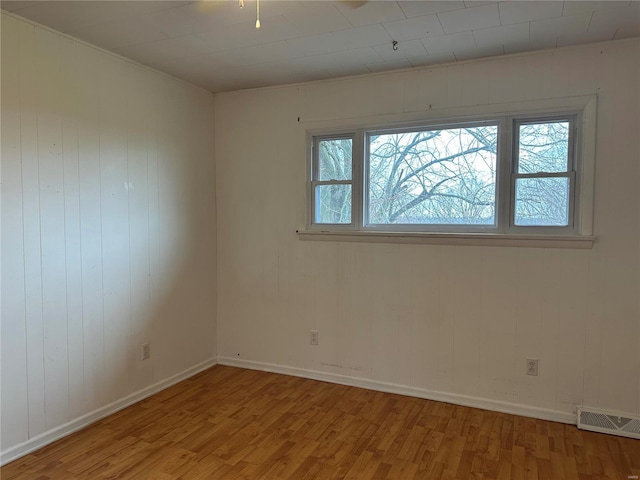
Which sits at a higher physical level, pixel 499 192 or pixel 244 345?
pixel 499 192

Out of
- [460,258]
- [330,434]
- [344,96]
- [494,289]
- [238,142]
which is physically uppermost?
[344,96]

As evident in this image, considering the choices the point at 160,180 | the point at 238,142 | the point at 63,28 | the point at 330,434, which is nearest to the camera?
the point at 63,28

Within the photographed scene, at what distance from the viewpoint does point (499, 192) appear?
2.98 m

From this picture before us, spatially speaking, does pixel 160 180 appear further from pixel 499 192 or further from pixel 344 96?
pixel 499 192

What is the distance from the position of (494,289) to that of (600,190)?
90 cm

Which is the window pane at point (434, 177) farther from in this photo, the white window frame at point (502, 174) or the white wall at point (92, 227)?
the white wall at point (92, 227)

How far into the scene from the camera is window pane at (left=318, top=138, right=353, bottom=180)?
346 centimetres

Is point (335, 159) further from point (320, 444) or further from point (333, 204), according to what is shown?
point (320, 444)

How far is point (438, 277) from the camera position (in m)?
3.15

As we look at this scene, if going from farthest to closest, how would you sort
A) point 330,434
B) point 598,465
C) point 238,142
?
point 238,142 < point 330,434 < point 598,465

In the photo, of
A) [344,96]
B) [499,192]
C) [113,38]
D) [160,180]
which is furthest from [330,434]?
[113,38]

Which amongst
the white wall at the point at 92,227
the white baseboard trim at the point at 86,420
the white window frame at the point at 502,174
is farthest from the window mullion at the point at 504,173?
the white baseboard trim at the point at 86,420

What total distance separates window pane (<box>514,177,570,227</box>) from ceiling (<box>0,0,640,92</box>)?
858 millimetres

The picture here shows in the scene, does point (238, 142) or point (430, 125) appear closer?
point (430, 125)
